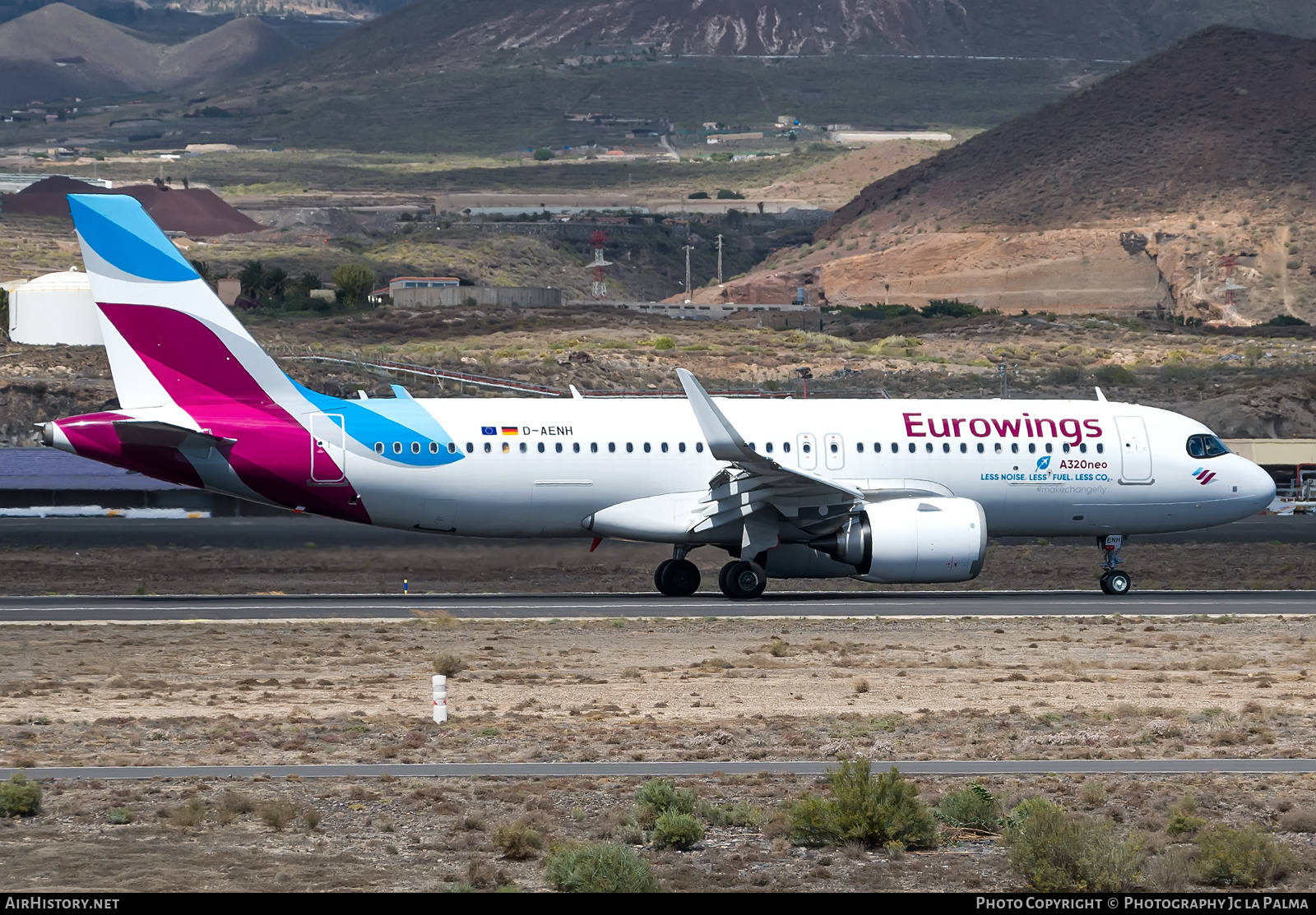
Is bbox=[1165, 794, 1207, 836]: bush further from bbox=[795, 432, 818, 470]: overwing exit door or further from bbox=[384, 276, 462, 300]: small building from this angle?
bbox=[384, 276, 462, 300]: small building

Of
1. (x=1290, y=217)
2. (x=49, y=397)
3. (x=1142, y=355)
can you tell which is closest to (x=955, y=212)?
(x=1290, y=217)

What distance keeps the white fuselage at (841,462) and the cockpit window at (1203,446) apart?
155mm

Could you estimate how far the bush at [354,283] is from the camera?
11512 centimetres

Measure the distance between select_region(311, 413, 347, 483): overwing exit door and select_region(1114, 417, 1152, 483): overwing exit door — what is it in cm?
1613

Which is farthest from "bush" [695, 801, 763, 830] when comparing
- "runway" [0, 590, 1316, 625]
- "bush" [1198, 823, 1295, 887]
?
"runway" [0, 590, 1316, 625]

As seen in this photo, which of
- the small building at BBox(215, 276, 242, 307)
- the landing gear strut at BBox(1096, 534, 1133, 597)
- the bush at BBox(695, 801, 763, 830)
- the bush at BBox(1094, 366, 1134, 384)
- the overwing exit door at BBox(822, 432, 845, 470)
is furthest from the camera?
the small building at BBox(215, 276, 242, 307)

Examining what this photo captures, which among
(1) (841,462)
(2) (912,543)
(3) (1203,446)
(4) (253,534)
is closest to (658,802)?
(2) (912,543)

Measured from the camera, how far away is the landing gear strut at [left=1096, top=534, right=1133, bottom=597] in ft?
120

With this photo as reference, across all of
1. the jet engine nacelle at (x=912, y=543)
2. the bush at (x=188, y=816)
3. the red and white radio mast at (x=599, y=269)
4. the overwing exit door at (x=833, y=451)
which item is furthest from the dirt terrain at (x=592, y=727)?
the red and white radio mast at (x=599, y=269)

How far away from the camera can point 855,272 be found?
→ 155000 millimetres

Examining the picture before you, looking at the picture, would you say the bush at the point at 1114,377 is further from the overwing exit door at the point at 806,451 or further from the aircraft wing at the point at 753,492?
the aircraft wing at the point at 753,492

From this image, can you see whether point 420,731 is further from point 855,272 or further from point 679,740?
point 855,272

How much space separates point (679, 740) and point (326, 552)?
79.1ft
